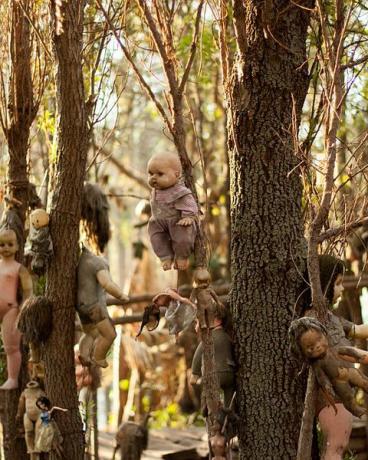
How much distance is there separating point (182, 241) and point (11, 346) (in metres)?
1.84

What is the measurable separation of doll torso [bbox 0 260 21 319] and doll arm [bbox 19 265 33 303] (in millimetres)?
29

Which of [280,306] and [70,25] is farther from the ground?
[70,25]

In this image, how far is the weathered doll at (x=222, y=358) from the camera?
471cm

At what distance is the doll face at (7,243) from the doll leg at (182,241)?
1527mm

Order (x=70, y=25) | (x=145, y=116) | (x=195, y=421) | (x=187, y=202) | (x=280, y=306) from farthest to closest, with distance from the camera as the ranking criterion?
(x=145, y=116)
(x=195, y=421)
(x=70, y=25)
(x=280, y=306)
(x=187, y=202)

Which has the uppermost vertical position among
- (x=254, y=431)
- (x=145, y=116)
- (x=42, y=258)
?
(x=145, y=116)

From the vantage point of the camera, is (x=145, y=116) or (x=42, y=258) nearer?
(x=42, y=258)

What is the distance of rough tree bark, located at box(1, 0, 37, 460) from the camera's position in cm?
580

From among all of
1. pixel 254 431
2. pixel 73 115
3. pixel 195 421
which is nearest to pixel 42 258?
pixel 73 115

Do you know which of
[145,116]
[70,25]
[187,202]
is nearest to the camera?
[187,202]

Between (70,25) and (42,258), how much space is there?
4.09 feet

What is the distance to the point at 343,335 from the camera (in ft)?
14.9

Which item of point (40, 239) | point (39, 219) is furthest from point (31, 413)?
point (39, 219)

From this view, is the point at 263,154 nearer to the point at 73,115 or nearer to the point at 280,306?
the point at 280,306
